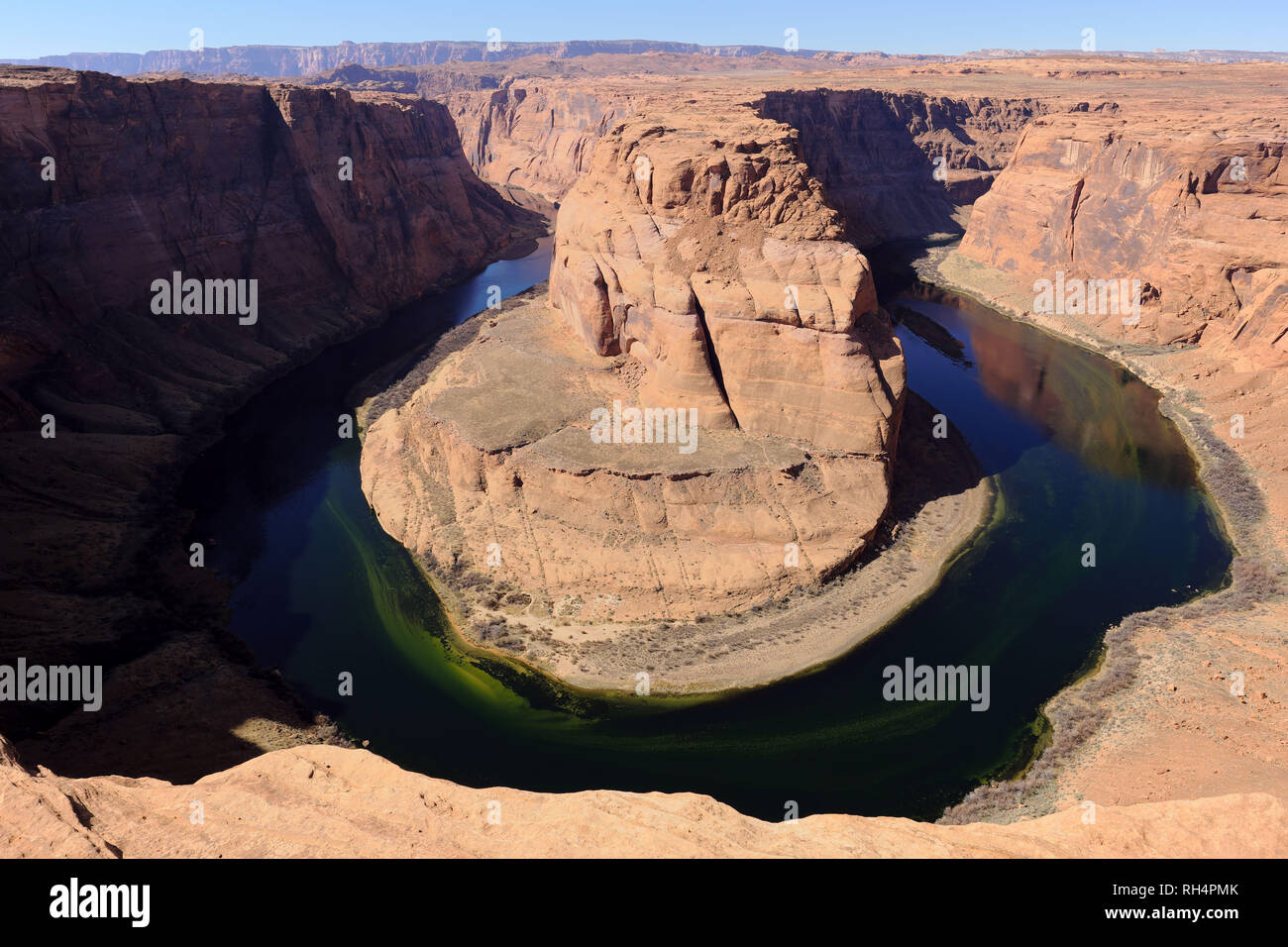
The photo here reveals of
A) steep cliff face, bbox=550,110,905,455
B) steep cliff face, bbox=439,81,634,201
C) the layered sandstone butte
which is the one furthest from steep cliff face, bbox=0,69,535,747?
steep cliff face, bbox=439,81,634,201

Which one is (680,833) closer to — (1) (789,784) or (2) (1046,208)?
(1) (789,784)

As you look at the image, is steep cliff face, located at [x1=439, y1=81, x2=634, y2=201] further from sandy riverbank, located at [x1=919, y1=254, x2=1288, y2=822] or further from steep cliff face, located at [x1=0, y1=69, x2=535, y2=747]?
sandy riverbank, located at [x1=919, y1=254, x2=1288, y2=822]

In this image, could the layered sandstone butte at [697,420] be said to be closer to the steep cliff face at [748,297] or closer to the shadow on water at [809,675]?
the steep cliff face at [748,297]

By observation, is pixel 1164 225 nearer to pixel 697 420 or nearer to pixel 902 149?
pixel 697 420

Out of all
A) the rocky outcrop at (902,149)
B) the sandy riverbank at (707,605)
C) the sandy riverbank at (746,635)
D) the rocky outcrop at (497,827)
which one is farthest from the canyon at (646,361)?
the rocky outcrop at (902,149)

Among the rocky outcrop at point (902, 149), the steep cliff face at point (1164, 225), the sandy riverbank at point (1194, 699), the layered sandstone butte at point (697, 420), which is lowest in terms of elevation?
the sandy riverbank at point (1194, 699)

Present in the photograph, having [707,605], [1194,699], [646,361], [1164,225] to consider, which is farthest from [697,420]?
[1164,225]
